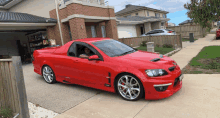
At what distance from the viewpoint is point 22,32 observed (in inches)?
579

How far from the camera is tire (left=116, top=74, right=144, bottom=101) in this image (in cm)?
396

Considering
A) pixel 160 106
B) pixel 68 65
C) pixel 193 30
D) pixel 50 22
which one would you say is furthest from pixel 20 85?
pixel 193 30

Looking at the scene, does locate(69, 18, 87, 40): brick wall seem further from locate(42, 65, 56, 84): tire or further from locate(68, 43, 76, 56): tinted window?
locate(68, 43, 76, 56): tinted window

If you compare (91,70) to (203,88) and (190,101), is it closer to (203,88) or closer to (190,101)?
(190,101)

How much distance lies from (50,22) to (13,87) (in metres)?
9.37

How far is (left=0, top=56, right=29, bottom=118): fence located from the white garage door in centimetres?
1767

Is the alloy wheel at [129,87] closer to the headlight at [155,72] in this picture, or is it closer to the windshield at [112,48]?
the headlight at [155,72]

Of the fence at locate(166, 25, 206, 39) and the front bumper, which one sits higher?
the fence at locate(166, 25, 206, 39)

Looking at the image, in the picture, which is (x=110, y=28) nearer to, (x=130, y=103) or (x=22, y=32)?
(x=22, y=32)

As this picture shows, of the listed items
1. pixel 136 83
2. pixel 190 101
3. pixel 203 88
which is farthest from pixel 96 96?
pixel 203 88

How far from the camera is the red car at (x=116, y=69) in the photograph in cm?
388

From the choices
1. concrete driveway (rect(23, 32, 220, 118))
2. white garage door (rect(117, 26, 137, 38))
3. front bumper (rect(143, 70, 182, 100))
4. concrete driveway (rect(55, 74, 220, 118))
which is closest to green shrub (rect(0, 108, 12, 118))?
concrete driveway (rect(23, 32, 220, 118))

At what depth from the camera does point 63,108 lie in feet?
13.1

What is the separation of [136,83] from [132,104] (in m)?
0.50
